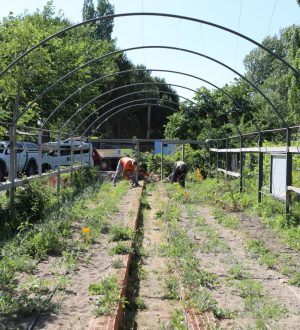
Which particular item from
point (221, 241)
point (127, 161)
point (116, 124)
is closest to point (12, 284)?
point (221, 241)

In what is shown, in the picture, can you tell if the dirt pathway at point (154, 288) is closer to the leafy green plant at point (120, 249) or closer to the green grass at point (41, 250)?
the leafy green plant at point (120, 249)

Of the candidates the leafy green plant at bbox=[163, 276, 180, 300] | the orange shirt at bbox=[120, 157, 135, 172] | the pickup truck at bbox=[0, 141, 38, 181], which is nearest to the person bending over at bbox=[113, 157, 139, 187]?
the orange shirt at bbox=[120, 157, 135, 172]

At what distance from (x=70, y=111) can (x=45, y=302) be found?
28.4 metres

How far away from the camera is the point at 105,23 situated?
51.9 meters

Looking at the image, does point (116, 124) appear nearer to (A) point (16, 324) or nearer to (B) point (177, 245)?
(B) point (177, 245)

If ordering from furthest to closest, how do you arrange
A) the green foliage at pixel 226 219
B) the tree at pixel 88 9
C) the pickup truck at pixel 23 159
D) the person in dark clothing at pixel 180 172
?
the tree at pixel 88 9 → the person in dark clothing at pixel 180 172 → the pickup truck at pixel 23 159 → the green foliage at pixel 226 219

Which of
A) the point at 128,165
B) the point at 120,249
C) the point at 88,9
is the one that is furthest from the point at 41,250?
the point at 88,9

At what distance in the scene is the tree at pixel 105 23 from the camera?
51.6 m

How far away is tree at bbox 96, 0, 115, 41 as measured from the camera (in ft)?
169

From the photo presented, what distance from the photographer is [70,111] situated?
3234 centimetres

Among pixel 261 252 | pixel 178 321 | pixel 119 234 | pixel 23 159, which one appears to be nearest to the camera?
pixel 178 321

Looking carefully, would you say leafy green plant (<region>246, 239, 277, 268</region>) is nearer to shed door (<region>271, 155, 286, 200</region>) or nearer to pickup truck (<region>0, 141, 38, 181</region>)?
shed door (<region>271, 155, 286, 200</region>)

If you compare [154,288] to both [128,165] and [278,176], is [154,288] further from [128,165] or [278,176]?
[128,165]

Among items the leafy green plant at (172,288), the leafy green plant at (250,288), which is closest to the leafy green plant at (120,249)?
the leafy green plant at (172,288)
